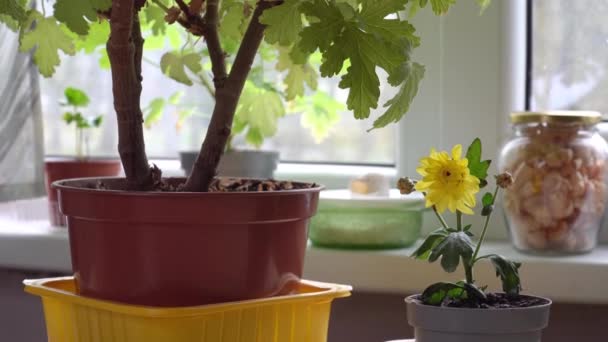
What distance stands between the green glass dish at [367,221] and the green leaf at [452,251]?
328 mm

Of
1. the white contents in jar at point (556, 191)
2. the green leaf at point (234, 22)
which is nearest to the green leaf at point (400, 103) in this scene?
the green leaf at point (234, 22)

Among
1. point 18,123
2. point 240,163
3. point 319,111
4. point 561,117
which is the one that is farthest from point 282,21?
point 18,123

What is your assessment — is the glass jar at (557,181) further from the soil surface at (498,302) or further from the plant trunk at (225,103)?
the plant trunk at (225,103)

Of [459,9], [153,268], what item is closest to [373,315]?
[459,9]

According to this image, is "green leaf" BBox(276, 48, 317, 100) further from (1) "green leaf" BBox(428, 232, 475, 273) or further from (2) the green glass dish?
(1) "green leaf" BBox(428, 232, 475, 273)

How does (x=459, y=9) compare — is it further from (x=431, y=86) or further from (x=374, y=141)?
(x=374, y=141)

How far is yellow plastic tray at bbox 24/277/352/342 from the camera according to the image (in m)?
0.67

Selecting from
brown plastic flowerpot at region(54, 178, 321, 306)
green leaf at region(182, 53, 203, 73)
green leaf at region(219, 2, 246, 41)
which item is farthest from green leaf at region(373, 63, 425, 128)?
green leaf at region(182, 53, 203, 73)

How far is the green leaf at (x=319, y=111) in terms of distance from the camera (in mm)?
1328

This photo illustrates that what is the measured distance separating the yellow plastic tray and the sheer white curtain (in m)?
0.60

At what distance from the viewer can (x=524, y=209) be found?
1.05 meters

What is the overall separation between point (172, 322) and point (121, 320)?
1.9 inches

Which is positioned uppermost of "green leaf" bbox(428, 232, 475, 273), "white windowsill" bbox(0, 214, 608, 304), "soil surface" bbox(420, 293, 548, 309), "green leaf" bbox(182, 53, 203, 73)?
"green leaf" bbox(182, 53, 203, 73)

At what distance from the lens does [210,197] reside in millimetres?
657
